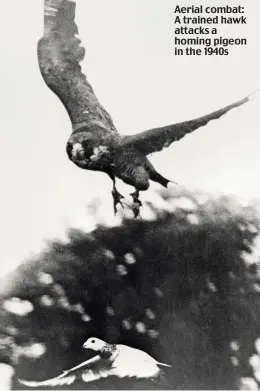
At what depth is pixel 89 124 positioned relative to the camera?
3381mm

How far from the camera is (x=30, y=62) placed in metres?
3.47

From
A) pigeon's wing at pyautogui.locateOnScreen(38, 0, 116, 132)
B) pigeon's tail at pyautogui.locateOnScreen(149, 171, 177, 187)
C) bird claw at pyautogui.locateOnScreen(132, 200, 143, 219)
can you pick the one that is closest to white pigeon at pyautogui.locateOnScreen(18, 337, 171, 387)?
bird claw at pyautogui.locateOnScreen(132, 200, 143, 219)

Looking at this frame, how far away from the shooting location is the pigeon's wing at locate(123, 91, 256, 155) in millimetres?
3273

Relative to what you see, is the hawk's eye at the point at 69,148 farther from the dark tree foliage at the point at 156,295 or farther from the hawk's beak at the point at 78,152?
the dark tree foliage at the point at 156,295

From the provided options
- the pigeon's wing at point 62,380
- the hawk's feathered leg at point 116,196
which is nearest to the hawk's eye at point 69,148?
the hawk's feathered leg at point 116,196

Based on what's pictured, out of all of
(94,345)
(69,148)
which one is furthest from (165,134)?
(94,345)

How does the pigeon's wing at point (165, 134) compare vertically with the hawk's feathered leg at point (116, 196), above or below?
above

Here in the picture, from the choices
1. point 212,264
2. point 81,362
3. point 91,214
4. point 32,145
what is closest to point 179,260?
point 212,264

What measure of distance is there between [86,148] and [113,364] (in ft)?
4.07

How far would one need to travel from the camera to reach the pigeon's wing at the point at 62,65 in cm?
345

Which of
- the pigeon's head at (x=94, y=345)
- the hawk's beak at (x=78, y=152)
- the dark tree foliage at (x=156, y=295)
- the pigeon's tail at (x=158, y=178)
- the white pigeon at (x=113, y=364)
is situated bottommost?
the white pigeon at (x=113, y=364)

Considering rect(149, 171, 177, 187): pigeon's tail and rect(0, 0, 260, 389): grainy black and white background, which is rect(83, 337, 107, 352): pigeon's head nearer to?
rect(0, 0, 260, 389): grainy black and white background

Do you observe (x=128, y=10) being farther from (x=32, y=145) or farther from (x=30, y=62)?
(x=32, y=145)

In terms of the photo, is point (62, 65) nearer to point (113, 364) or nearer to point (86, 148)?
point (86, 148)
